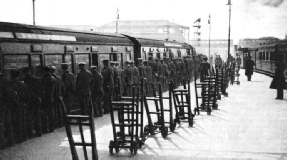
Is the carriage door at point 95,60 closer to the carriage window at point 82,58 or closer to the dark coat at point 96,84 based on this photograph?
the carriage window at point 82,58

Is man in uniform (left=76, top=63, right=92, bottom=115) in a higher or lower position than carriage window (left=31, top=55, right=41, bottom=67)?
lower

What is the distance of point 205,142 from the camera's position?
791cm

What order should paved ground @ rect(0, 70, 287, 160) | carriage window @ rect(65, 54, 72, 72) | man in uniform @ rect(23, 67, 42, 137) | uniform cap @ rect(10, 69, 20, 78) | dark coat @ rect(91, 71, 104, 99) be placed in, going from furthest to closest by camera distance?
dark coat @ rect(91, 71, 104, 99), carriage window @ rect(65, 54, 72, 72), man in uniform @ rect(23, 67, 42, 137), uniform cap @ rect(10, 69, 20, 78), paved ground @ rect(0, 70, 287, 160)

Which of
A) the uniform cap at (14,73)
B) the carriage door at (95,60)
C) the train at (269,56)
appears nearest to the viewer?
the uniform cap at (14,73)

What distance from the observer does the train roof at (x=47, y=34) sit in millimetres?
8023

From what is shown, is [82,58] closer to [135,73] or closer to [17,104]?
[135,73]

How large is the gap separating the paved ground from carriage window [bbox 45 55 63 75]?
186cm

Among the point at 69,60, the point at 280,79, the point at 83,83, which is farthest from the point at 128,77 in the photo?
the point at 280,79

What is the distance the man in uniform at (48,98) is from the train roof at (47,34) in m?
1.05

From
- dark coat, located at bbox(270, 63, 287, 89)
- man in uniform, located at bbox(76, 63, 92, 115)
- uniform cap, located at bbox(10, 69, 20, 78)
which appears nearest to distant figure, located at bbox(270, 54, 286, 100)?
dark coat, located at bbox(270, 63, 287, 89)

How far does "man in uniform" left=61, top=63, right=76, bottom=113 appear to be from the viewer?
9734 millimetres

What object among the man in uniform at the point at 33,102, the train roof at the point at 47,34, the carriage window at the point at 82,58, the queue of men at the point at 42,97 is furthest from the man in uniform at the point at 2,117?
the carriage window at the point at 82,58

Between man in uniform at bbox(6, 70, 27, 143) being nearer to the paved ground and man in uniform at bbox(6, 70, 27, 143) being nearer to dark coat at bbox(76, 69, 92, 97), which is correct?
the paved ground

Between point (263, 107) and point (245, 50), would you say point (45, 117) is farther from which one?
point (245, 50)
